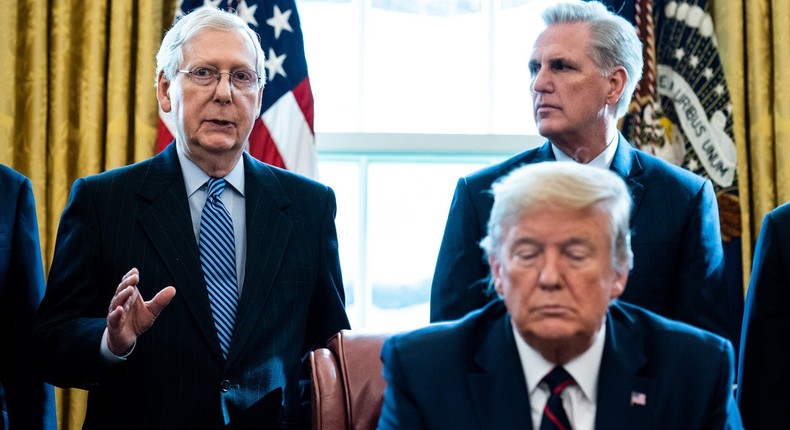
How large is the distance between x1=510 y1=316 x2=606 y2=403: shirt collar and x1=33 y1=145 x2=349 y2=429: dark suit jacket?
0.60m

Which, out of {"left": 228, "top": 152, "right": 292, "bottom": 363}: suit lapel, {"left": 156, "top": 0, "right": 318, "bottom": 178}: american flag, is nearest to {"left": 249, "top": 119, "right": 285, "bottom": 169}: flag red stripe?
{"left": 156, "top": 0, "right": 318, "bottom": 178}: american flag

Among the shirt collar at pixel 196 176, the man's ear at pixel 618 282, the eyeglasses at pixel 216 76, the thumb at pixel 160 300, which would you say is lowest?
the thumb at pixel 160 300

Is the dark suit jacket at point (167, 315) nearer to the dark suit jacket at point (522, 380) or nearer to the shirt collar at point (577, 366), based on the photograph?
the dark suit jacket at point (522, 380)

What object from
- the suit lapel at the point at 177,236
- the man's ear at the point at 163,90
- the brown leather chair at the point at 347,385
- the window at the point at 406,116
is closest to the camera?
the brown leather chair at the point at 347,385

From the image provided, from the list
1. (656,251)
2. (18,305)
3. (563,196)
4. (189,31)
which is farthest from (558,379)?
(18,305)

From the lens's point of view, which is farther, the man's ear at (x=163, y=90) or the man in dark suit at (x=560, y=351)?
the man's ear at (x=163, y=90)

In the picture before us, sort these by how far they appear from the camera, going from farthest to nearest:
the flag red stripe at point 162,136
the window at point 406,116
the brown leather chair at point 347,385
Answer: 1. the window at point 406,116
2. the flag red stripe at point 162,136
3. the brown leather chair at point 347,385

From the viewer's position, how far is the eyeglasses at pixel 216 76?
299cm

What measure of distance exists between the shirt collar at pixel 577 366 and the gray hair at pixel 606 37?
1.19 metres

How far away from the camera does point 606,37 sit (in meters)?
3.23

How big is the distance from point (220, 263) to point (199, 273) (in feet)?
0.26

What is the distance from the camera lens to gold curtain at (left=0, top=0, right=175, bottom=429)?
4.11 m

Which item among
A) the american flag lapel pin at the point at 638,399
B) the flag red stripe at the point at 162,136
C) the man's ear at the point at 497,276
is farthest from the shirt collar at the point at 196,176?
the american flag lapel pin at the point at 638,399

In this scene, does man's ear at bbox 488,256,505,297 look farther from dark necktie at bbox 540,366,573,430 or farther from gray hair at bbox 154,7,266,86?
gray hair at bbox 154,7,266,86
